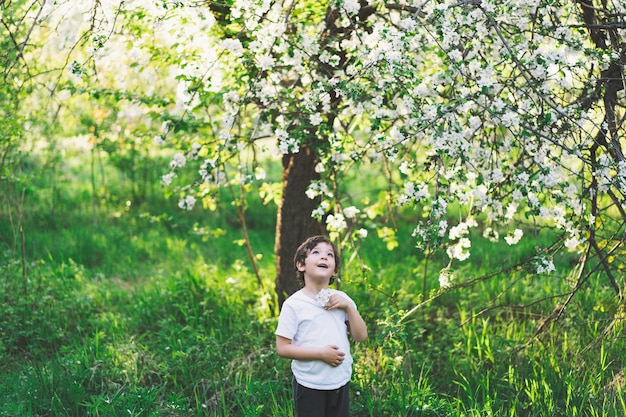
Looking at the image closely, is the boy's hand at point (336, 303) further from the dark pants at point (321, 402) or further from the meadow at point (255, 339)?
the meadow at point (255, 339)

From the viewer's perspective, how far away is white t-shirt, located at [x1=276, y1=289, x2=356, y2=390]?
2600mm

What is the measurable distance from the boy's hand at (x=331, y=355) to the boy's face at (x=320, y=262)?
0.90ft

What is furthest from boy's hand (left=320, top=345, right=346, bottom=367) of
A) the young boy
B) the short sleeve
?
the short sleeve

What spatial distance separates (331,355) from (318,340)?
0.28 feet

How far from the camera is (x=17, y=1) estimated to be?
16.7 feet

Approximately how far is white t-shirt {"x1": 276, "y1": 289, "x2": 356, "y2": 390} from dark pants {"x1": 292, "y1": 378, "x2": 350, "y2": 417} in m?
0.04

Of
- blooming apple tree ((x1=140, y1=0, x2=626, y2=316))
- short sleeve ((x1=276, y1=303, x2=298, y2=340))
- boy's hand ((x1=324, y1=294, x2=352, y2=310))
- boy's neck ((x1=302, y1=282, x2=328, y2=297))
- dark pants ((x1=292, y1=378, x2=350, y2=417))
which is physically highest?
blooming apple tree ((x1=140, y1=0, x2=626, y2=316))

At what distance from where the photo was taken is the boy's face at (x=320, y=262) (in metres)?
2.66

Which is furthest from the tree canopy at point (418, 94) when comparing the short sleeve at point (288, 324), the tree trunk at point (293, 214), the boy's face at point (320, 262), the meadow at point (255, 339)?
the short sleeve at point (288, 324)

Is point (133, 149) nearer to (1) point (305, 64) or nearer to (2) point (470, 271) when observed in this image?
(2) point (470, 271)

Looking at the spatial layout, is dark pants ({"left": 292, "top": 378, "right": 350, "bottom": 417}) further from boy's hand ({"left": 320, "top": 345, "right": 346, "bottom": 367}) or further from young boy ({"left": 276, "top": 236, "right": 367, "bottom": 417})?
boy's hand ({"left": 320, "top": 345, "right": 346, "bottom": 367})

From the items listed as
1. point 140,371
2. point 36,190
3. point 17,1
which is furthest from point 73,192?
point 140,371

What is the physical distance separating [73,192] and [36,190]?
79 cm

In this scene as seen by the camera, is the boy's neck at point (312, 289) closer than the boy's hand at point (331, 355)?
No
